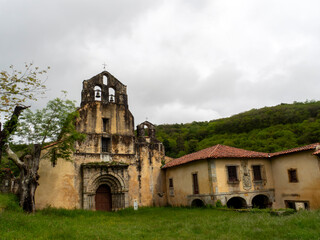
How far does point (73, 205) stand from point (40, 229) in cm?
836

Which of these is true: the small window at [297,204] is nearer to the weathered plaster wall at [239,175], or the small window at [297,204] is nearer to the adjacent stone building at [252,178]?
the adjacent stone building at [252,178]

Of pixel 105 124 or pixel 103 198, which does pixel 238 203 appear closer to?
pixel 103 198

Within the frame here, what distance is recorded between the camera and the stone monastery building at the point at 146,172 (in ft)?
55.2

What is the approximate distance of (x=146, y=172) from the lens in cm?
2122

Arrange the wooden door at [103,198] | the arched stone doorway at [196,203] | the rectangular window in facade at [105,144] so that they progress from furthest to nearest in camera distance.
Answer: the rectangular window in facade at [105,144]
the arched stone doorway at [196,203]
the wooden door at [103,198]

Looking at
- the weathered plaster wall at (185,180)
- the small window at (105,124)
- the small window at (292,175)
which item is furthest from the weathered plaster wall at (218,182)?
the small window at (105,124)

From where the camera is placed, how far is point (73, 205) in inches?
690

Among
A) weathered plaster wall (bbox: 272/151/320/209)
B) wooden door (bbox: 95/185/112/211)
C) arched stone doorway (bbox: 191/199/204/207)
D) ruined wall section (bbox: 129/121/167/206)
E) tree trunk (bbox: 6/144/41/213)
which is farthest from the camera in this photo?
ruined wall section (bbox: 129/121/167/206)

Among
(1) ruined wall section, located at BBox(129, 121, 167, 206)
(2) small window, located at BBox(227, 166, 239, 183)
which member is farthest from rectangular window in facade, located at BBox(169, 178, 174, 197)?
(2) small window, located at BBox(227, 166, 239, 183)

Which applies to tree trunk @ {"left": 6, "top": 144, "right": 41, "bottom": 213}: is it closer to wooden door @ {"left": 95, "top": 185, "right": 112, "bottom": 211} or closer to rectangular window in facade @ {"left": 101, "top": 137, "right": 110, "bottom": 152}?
wooden door @ {"left": 95, "top": 185, "right": 112, "bottom": 211}

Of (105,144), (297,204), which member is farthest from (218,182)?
(105,144)

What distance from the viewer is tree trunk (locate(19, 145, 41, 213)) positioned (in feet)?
47.2

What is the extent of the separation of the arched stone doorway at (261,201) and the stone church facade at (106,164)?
7376 millimetres

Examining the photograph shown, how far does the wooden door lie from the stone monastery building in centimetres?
7
